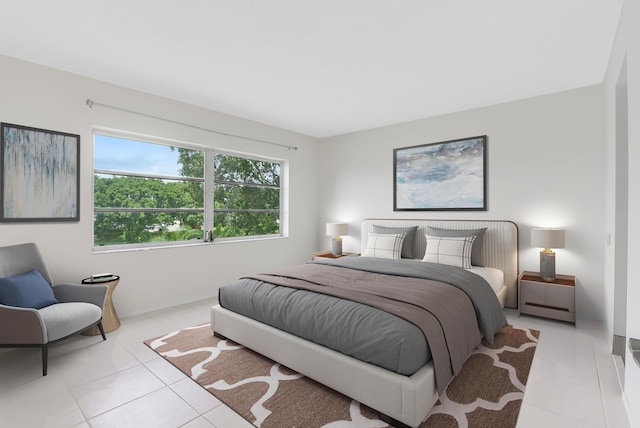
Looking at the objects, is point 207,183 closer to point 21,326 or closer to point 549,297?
point 21,326

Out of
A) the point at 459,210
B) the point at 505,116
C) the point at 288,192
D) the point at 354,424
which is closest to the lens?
the point at 354,424

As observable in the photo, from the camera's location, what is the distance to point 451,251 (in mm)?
3650

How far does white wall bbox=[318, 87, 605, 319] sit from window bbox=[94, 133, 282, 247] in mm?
2410

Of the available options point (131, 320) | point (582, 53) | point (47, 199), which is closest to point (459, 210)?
point (582, 53)

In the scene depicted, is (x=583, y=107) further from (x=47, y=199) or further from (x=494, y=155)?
(x=47, y=199)

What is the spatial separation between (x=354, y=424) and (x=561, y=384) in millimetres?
1496

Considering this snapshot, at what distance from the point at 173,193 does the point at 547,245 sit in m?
4.38

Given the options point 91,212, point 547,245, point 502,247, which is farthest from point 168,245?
point 547,245

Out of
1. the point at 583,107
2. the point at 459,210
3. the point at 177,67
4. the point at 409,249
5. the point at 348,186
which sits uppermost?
the point at 177,67

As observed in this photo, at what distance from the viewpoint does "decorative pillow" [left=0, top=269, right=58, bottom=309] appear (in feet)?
7.89

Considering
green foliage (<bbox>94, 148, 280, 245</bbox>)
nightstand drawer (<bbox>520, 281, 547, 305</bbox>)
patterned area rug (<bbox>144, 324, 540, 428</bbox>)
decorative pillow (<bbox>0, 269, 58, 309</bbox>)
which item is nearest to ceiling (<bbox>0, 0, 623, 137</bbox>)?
green foliage (<bbox>94, 148, 280, 245</bbox>)

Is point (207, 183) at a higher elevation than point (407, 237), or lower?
higher

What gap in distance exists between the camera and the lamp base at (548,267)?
3.38 metres

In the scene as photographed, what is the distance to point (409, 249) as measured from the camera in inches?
167
